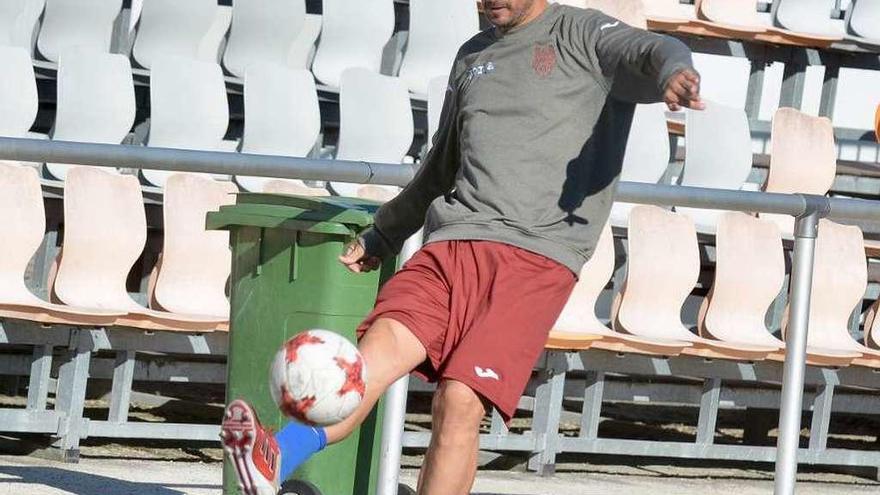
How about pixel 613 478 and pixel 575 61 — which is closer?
pixel 575 61

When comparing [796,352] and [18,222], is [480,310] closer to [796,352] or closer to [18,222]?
[796,352]

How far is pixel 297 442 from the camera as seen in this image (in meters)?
3.25

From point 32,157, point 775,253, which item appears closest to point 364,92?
point 775,253

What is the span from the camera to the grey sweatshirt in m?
3.50

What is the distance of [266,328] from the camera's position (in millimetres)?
4660

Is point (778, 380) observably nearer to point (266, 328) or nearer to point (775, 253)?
point (775, 253)

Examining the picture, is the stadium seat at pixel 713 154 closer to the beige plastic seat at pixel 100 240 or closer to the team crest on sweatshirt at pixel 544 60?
the beige plastic seat at pixel 100 240

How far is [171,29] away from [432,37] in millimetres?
1318

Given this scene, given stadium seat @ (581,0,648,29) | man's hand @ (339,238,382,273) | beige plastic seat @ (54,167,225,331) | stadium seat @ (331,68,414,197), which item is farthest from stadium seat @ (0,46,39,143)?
man's hand @ (339,238,382,273)

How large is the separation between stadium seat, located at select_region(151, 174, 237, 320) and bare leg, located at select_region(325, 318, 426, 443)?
3.27 m

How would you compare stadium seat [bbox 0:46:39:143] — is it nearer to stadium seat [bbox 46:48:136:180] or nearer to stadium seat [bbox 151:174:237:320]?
stadium seat [bbox 46:48:136:180]

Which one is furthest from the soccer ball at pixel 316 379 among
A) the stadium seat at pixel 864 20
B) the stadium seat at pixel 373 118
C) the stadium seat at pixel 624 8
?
the stadium seat at pixel 864 20

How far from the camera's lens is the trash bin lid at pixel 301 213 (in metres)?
4.48

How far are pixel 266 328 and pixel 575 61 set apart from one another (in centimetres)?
149
